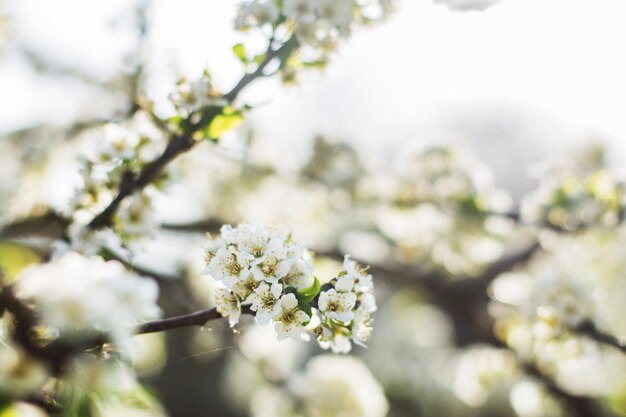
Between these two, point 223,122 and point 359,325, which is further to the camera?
point 223,122

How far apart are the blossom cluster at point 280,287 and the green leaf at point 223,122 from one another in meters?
0.31

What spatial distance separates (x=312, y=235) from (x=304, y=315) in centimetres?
197

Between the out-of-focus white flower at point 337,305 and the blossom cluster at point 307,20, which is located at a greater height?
the blossom cluster at point 307,20

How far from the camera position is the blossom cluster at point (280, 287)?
31.1 inches

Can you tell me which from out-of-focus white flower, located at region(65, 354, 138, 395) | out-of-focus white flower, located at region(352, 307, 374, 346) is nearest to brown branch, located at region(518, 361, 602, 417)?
out-of-focus white flower, located at region(352, 307, 374, 346)

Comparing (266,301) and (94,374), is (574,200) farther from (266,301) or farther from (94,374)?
(94,374)

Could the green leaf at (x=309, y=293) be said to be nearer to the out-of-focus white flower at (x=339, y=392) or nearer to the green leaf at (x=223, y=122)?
the green leaf at (x=223, y=122)

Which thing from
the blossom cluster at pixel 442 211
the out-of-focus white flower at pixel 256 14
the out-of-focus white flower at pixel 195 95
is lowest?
the blossom cluster at pixel 442 211

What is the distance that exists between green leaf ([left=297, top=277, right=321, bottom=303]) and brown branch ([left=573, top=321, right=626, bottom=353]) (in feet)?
2.93

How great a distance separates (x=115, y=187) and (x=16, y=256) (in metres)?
0.54

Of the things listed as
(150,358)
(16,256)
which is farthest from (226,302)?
(150,358)

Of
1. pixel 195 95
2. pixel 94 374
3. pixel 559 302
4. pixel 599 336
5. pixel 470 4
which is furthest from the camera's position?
pixel 559 302

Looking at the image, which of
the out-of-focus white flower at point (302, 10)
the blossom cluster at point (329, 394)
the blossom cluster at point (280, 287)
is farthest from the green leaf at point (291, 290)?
the blossom cluster at point (329, 394)

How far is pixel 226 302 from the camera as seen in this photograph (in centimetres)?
82
